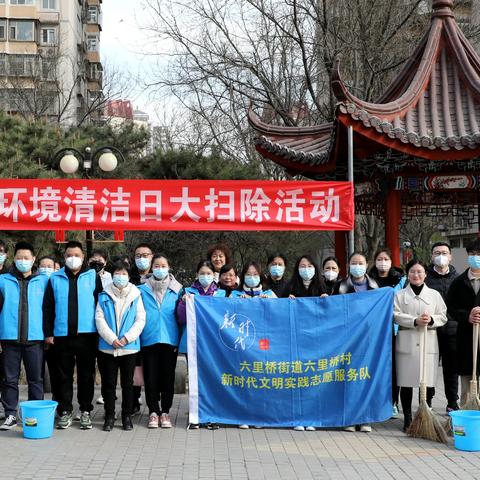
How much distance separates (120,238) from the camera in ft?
33.5

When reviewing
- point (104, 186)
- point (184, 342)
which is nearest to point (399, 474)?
point (184, 342)

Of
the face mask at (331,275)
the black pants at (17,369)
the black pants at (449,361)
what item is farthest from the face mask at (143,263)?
the black pants at (449,361)

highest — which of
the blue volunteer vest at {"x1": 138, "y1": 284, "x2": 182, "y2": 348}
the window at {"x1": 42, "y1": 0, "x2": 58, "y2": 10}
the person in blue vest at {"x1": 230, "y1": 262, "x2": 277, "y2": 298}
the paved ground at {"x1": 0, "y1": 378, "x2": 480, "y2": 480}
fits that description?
the window at {"x1": 42, "y1": 0, "x2": 58, "y2": 10}

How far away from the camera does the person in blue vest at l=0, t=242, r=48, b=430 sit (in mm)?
7082

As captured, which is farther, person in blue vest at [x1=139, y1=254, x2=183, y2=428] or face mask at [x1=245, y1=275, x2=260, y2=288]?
face mask at [x1=245, y1=275, x2=260, y2=288]

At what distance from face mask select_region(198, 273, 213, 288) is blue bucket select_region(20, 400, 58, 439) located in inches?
74.8

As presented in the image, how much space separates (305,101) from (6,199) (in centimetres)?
1262

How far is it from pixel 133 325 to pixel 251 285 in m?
1.28

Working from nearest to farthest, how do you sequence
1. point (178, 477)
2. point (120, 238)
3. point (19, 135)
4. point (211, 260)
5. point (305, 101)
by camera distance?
point (178, 477)
point (211, 260)
point (120, 238)
point (19, 135)
point (305, 101)

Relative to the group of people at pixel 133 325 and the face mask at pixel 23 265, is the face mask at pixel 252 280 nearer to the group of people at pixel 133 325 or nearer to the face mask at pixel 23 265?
the group of people at pixel 133 325

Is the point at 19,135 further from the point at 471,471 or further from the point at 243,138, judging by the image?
the point at 471,471

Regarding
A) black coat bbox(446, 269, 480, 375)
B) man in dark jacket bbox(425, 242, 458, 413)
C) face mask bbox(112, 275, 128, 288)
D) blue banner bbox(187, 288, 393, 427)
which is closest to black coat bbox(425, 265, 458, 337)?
man in dark jacket bbox(425, 242, 458, 413)

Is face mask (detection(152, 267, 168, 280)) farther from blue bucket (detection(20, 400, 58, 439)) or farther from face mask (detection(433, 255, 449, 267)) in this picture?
face mask (detection(433, 255, 449, 267))

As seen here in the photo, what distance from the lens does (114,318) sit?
7.04m
